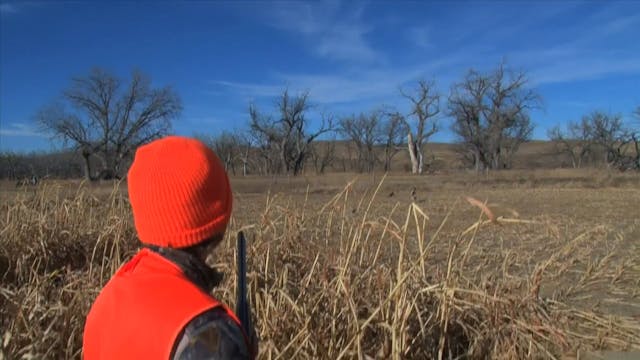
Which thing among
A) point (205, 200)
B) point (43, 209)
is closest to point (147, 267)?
point (205, 200)

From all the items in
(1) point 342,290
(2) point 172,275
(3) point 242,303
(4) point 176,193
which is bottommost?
(1) point 342,290

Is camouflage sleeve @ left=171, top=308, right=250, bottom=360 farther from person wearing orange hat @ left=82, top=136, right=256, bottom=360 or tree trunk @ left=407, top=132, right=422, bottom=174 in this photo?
tree trunk @ left=407, top=132, right=422, bottom=174

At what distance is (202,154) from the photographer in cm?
135

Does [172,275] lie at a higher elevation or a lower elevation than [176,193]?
lower

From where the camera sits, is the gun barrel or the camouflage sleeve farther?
the gun barrel

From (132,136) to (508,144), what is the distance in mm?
47729

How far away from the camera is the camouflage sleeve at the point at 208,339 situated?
118cm

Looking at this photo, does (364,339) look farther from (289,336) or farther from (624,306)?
(624,306)

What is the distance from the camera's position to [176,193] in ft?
4.28

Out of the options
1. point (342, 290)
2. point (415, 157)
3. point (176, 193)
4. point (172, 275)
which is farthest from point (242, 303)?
point (415, 157)

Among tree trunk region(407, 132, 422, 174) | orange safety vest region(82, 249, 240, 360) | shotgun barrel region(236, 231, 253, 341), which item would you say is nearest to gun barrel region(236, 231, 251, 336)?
shotgun barrel region(236, 231, 253, 341)

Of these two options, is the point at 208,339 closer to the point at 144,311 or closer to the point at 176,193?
the point at 144,311

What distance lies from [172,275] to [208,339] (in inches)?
8.1

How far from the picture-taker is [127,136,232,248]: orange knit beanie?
1.31m
